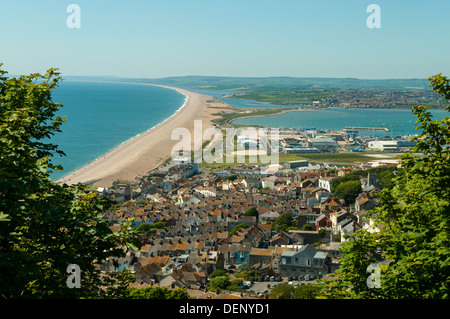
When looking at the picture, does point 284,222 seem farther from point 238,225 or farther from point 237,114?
point 237,114

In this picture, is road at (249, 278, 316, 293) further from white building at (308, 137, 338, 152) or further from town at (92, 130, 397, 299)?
white building at (308, 137, 338, 152)

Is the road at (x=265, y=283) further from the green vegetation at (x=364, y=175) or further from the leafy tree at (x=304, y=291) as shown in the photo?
the green vegetation at (x=364, y=175)

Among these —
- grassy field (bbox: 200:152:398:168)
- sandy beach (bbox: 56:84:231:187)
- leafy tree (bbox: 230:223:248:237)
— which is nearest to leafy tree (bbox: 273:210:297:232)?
leafy tree (bbox: 230:223:248:237)

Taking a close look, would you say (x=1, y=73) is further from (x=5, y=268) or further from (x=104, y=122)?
(x=104, y=122)

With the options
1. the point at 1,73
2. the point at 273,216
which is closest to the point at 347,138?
the point at 273,216

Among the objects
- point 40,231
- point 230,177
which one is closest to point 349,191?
point 230,177

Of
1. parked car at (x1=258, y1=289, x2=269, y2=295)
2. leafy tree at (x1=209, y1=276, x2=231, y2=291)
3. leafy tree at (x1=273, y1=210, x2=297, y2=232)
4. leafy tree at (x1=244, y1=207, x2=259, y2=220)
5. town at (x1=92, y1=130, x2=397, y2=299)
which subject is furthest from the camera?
leafy tree at (x1=244, y1=207, x2=259, y2=220)
